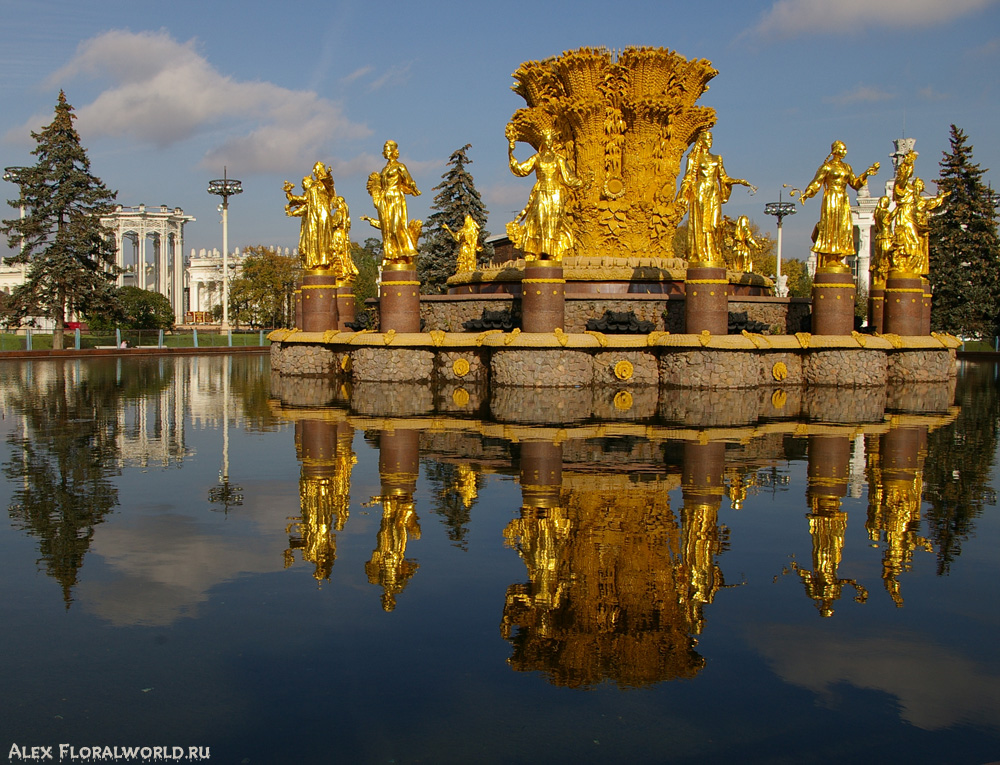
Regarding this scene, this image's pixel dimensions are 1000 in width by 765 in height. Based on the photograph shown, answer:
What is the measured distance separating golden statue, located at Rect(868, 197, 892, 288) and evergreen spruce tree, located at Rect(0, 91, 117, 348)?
1302 inches

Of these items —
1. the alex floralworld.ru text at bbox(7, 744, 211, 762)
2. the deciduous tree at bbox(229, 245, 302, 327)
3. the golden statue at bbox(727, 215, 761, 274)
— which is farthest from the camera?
the deciduous tree at bbox(229, 245, 302, 327)

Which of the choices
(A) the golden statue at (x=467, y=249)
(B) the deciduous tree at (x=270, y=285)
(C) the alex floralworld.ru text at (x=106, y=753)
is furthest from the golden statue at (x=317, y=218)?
(B) the deciduous tree at (x=270, y=285)

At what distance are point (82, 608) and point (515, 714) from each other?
2.86 meters

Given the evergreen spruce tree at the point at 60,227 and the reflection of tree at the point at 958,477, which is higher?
the evergreen spruce tree at the point at 60,227

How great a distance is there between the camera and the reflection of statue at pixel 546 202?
18453 millimetres

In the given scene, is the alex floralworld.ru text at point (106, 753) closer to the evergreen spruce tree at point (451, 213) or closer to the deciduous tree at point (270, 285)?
the evergreen spruce tree at point (451, 213)

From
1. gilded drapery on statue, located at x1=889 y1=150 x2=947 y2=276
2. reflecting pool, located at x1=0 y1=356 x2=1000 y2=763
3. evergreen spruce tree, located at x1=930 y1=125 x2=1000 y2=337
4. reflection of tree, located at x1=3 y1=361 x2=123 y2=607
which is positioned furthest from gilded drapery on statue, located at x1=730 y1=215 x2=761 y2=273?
evergreen spruce tree, located at x1=930 y1=125 x2=1000 y2=337

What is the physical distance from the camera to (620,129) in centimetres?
2297

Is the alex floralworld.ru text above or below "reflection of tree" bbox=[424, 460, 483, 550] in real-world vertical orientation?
below

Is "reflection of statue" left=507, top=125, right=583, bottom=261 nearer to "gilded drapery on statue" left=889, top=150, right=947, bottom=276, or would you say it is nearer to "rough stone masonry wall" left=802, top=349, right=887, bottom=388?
"rough stone masonry wall" left=802, top=349, right=887, bottom=388

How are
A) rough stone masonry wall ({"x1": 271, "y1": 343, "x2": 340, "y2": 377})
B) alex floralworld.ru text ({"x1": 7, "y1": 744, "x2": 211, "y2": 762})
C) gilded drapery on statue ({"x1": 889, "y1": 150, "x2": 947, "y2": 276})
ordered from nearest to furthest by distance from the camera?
alex floralworld.ru text ({"x1": 7, "y1": 744, "x2": 211, "y2": 762}), rough stone masonry wall ({"x1": 271, "y1": 343, "x2": 340, "y2": 377}), gilded drapery on statue ({"x1": 889, "y1": 150, "x2": 947, "y2": 276})

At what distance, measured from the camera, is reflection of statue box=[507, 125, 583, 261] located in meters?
18.5

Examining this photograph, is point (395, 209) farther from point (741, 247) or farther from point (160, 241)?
point (160, 241)

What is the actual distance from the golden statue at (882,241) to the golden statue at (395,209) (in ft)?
40.0
